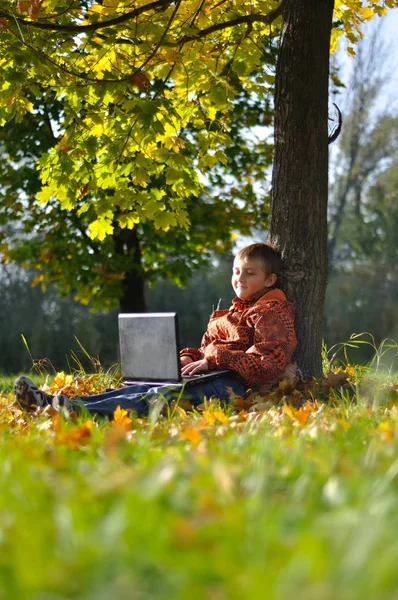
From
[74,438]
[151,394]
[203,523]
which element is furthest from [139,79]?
[203,523]

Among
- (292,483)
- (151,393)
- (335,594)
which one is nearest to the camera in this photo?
(335,594)

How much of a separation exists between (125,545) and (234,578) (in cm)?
23

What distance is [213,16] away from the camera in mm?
6555

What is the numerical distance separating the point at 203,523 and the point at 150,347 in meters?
3.52

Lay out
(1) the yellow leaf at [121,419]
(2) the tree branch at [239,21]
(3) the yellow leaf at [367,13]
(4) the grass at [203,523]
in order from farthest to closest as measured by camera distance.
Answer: (3) the yellow leaf at [367,13] < (2) the tree branch at [239,21] < (1) the yellow leaf at [121,419] < (4) the grass at [203,523]

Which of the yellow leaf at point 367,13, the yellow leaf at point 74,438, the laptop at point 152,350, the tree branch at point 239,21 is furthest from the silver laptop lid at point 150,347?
the yellow leaf at point 367,13

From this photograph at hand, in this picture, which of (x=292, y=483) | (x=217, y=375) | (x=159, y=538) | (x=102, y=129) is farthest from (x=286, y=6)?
(x=159, y=538)

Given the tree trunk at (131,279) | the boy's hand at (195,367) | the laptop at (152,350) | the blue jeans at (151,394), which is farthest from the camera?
the tree trunk at (131,279)

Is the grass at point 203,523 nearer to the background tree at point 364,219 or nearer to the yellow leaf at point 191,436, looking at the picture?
the yellow leaf at point 191,436

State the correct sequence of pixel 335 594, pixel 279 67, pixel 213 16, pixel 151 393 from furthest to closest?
pixel 213 16, pixel 279 67, pixel 151 393, pixel 335 594

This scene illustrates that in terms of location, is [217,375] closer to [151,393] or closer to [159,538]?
[151,393]

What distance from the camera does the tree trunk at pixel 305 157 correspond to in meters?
5.70

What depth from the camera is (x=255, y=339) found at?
5230mm

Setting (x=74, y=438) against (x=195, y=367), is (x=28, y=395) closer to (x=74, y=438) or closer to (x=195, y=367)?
(x=195, y=367)
